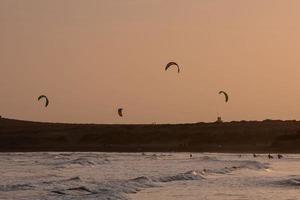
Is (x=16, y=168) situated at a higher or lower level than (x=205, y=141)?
lower

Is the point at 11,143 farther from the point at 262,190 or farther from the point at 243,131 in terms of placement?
the point at 262,190

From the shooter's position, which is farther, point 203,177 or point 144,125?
point 144,125

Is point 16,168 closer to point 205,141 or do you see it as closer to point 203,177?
point 203,177

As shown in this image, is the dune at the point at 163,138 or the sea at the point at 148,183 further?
the dune at the point at 163,138

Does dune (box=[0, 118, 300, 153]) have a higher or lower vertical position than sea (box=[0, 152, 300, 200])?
higher

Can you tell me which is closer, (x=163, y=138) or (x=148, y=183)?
(x=148, y=183)

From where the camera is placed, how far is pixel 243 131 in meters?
70.9

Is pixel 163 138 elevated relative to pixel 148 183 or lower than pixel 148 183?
elevated

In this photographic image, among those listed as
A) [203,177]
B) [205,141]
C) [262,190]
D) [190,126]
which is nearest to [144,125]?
[190,126]

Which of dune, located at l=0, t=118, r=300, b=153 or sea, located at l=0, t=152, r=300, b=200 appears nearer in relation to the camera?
sea, located at l=0, t=152, r=300, b=200

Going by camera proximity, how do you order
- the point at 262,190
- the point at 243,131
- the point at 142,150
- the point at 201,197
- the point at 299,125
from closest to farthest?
the point at 201,197
the point at 262,190
the point at 142,150
the point at 243,131
the point at 299,125

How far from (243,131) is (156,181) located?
43.9 metres

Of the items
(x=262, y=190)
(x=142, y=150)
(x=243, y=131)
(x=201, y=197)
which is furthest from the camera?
(x=243, y=131)

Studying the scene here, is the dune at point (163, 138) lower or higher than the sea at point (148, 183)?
higher
